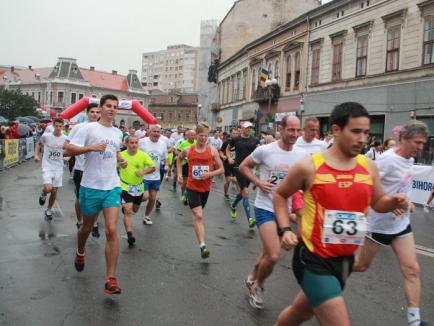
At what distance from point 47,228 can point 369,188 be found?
657 cm

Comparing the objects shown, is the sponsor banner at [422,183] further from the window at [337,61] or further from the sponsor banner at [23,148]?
the sponsor banner at [23,148]

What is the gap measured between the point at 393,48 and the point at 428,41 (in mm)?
2460

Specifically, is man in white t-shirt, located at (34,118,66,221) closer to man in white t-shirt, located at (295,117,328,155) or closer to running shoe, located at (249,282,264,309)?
man in white t-shirt, located at (295,117,328,155)

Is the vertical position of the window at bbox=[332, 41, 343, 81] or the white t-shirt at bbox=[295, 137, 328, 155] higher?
the window at bbox=[332, 41, 343, 81]

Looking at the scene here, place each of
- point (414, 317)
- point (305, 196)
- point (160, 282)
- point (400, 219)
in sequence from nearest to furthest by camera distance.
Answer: point (305, 196)
point (414, 317)
point (400, 219)
point (160, 282)

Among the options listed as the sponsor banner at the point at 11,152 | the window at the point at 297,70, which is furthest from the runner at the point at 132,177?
the window at the point at 297,70

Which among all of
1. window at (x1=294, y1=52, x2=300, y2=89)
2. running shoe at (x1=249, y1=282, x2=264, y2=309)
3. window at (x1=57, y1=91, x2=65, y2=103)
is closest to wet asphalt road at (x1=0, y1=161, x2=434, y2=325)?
running shoe at (x1=249, y1=282, x2=264, y2=309)

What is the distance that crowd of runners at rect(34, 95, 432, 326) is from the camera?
3.01 m

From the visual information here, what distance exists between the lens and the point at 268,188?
489cm

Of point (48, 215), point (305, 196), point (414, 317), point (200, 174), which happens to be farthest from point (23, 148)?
point (305, 196)

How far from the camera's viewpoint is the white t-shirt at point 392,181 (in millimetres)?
4562

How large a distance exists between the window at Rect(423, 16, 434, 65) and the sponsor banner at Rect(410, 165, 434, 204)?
876 centimetres

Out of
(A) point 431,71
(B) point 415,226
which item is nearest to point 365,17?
(A) point 431,71

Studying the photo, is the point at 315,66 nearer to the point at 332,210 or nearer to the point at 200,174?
the point at 200,174
